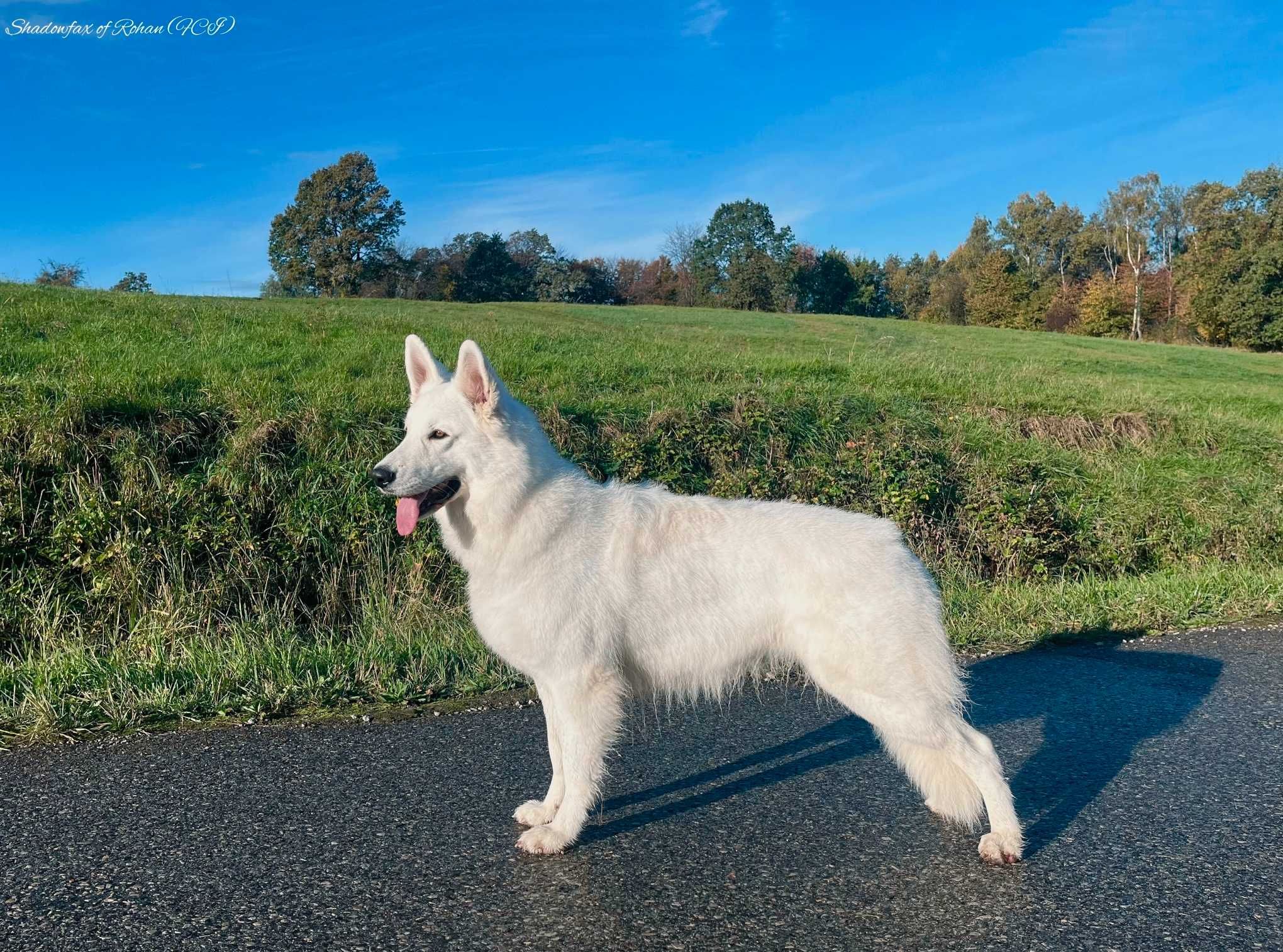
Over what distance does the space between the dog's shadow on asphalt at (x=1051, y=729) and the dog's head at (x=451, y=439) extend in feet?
4.97

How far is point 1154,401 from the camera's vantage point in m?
14.6

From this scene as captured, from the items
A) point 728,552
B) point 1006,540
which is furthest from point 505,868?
point 1006,540

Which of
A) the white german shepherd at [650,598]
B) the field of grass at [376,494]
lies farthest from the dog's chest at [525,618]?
the field of grass at [376,494]

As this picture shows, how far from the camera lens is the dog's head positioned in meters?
3.82

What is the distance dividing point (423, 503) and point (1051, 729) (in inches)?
135

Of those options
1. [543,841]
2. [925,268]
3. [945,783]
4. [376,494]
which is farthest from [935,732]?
[925,268]

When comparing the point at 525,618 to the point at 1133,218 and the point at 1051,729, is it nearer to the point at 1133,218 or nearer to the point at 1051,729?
the point at 1051,729

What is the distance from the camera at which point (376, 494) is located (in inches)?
306

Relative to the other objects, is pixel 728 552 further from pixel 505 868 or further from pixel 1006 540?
pixel 1006 540

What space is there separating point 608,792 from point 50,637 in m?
4.48

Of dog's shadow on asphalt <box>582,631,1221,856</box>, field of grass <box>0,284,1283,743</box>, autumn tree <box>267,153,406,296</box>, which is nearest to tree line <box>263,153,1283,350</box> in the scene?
autumn tree <box>267,153,406,296</box>

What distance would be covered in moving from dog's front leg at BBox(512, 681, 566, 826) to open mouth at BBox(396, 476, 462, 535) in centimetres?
87

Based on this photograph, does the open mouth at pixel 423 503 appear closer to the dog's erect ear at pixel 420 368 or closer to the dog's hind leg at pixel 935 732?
the dog's erect ear at pixel 420 368

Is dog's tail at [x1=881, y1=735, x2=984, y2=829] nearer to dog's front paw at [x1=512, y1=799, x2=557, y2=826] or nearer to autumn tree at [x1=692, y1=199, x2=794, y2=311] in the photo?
dog's front paw at [x1=512, y1=799, x2=557, y2=826]
